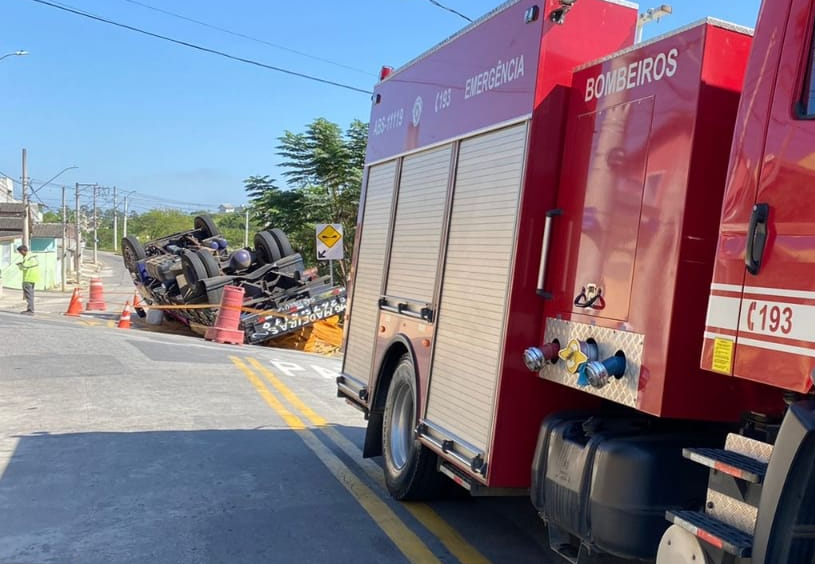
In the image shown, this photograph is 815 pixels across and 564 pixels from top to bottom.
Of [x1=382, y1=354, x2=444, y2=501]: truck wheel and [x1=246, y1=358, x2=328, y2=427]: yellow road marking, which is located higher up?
[x1=382, y1=354, x2=444, y2=501]: truck wheel

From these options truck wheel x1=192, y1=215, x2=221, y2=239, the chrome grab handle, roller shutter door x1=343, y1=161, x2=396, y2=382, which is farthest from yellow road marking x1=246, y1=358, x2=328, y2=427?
truck wheel x1=192, y1=215, x2=221, y2=239

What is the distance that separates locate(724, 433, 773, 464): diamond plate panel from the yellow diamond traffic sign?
50.7ft

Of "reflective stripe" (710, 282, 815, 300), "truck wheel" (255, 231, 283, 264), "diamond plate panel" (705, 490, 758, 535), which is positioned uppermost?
"truck wheel" (255, 231, 283, 264)

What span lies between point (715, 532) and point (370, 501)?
346cm

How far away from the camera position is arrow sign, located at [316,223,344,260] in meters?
18.0

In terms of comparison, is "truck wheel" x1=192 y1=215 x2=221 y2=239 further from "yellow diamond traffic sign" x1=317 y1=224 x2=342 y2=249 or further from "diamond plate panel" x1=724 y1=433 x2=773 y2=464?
"diamond plate panel" x1=724 y1=433 x2=773 y2=464

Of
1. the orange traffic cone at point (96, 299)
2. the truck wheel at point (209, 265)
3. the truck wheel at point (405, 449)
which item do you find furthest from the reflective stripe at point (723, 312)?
the orange traffic cone at point (96, 299)

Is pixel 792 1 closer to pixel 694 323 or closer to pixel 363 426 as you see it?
pixel 694 323

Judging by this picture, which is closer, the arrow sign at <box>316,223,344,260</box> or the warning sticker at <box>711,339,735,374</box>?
the warning sticker at <box>711,339,735,374</box>

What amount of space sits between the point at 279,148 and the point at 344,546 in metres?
28.7

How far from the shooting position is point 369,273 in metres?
6.98

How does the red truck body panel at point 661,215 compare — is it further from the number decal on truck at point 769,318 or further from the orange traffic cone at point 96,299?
the orange traffic cone at point 96,299

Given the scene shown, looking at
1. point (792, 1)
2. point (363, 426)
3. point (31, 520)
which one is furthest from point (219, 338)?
point (792, 1)

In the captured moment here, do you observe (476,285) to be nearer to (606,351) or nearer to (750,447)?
(606,351)
